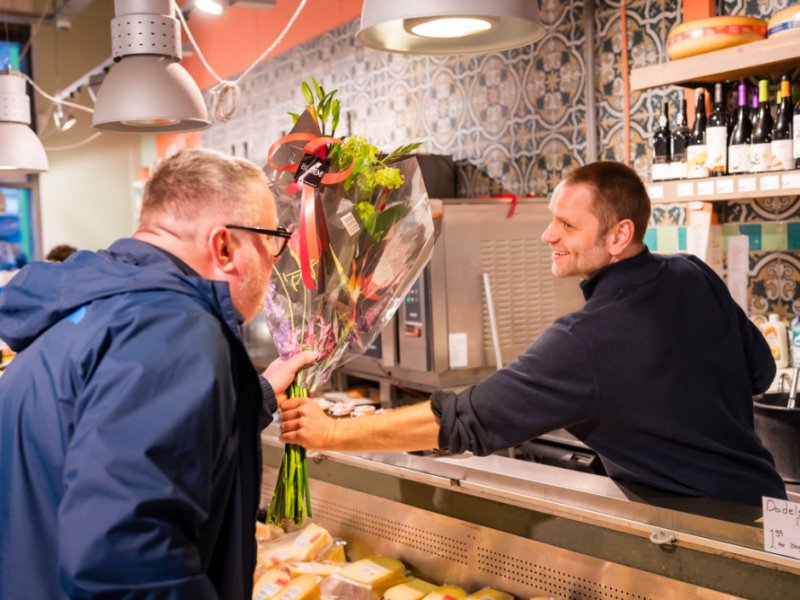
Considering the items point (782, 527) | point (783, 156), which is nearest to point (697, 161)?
point (783, 156)

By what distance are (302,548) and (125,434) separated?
153 cm

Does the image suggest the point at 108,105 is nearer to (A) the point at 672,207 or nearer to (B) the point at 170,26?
(B) the point at 170,26

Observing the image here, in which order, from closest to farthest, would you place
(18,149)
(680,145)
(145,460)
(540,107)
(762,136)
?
(145,460) → (762,136) → (680,145) → (18,149) → (540,107)

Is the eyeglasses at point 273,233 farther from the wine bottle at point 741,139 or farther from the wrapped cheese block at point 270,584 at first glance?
the wine bottle at point 741,139

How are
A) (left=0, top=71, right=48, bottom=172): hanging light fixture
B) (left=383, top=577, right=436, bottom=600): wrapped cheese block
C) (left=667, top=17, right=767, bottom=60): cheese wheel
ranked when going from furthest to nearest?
(left=0, top=71, right=48, bottom=172): hanging light fixture → (left=667, top=17, right=767, bottom=60): cheese wheel → (left=383, top=577, right=436, bottom=600): wrapped cheese block

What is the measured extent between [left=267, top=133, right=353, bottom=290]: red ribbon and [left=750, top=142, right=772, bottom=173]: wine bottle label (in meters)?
2.10

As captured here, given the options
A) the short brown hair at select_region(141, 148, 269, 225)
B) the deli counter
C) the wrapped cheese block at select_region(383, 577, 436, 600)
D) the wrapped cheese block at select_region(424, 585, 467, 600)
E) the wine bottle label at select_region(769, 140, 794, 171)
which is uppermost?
the wine bottle label at select_region(769, 140, 794, 171)

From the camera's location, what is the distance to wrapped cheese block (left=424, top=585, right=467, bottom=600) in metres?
2.35

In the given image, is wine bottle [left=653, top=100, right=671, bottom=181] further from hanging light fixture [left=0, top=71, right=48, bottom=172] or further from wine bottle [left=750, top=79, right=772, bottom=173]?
hanging light fixture [left=0, top=71, right=48, bottom=172]

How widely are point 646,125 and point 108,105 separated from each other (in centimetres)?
272

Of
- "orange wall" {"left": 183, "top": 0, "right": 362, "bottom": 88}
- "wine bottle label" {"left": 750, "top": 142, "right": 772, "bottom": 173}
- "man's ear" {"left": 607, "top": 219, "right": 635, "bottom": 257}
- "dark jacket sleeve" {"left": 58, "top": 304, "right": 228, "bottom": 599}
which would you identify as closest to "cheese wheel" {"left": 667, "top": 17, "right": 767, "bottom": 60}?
"wine bottle label" {"left": 750, "top": 142, "right": 772, "bottom": 173}

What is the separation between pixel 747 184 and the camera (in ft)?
11.7

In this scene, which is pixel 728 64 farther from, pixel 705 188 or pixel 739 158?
pixel 705 188

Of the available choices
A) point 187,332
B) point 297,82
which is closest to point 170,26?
point 187,332
